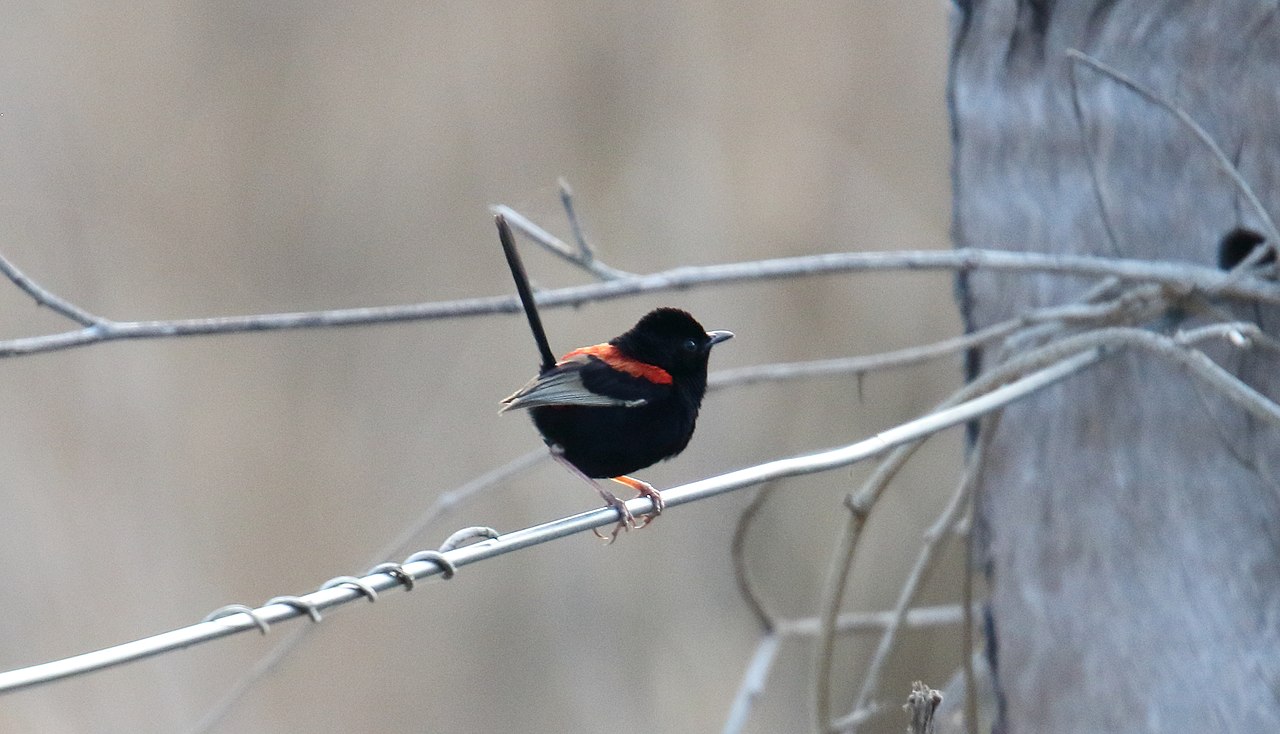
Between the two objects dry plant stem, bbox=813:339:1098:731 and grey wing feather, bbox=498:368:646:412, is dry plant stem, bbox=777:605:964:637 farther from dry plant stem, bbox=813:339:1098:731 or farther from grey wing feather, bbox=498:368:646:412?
grey wing feather, bbox=498:368:646:412

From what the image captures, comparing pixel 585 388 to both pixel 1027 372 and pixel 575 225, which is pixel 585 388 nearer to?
pixel 575 225

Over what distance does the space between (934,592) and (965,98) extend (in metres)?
3.39

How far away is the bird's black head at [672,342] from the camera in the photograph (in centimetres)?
230

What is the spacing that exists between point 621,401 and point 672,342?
0.64 ft

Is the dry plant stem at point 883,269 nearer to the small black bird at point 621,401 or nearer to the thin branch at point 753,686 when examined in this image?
the small black bird at point 621,401

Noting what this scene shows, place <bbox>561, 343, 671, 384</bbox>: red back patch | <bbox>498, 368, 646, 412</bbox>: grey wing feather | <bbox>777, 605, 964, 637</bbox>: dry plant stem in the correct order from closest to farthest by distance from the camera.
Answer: <bbox>498, 368, 646, 412</bbox>: grey wing feather, <bbox>561, 343, 671, 384</bbox>: red back patch, <bbox>777, 605, 964, 637</bbox>: dry plant stem

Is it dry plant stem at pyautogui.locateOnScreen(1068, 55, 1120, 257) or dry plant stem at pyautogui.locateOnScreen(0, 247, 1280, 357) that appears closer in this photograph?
dry plant stem at pyautogui.locateOnScreen(0, 247, 1280, 357)

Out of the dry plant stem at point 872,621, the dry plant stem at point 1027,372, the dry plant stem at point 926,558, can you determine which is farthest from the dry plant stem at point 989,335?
the dry plant stem at point 872,621

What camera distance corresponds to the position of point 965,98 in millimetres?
3051

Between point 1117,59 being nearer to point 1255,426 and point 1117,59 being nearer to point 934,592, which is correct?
point 1255,426

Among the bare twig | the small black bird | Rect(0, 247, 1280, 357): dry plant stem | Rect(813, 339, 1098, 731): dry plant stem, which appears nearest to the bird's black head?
the small black bird

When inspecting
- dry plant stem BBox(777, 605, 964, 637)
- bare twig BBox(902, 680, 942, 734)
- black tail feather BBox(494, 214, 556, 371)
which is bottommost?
dry plant stem BBox(777, 605, 964, 637)

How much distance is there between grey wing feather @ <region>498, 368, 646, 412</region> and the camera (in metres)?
2.12

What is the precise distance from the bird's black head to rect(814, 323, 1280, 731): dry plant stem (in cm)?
42
